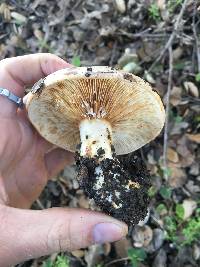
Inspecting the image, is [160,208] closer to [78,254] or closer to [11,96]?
[78,254]

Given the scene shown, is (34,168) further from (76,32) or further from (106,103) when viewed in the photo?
(76,32)

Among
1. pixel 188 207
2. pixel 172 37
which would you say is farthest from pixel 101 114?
pixel 172 37

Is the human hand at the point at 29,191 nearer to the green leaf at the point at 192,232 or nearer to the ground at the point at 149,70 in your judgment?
the ground at the point at 149,70

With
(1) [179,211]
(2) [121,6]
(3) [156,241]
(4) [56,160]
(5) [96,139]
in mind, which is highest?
(2) [121,6]

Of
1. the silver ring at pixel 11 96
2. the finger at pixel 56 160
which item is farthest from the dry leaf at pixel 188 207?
the silver ring at pixel 11 96

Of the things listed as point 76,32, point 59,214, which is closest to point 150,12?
point 76,32
